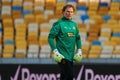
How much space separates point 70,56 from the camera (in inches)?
199

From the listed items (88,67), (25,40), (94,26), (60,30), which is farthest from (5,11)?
(60,30)

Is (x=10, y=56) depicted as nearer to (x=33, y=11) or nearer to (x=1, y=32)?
(x=1, y=32)

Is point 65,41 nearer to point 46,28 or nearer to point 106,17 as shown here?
point 46,28

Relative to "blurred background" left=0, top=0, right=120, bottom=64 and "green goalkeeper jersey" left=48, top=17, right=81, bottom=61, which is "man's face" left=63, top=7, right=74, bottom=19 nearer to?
"green goalkeeper jersey" left=48, top=17, right=81, bottom=61

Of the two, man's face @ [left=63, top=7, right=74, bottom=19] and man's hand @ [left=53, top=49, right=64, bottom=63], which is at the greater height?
man's face @ [left=63, top=7, right=74, bottom=19]

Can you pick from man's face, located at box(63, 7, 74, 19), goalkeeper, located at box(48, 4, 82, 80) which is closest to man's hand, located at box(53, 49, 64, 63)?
goalkeeper, located at box(48, 4, 82, 80)

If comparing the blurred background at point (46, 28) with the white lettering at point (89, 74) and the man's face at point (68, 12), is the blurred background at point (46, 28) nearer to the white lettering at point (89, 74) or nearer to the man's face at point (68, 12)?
the white lettering at point (89, 74)

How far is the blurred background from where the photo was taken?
360 inches

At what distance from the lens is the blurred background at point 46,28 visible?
9.15 m

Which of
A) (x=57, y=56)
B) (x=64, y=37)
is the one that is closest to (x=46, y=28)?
(x=64, y=37)

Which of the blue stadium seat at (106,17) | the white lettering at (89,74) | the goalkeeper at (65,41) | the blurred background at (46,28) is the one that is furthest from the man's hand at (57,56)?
the blue stadium seat at (106,17)

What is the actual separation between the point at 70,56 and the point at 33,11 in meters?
5.91

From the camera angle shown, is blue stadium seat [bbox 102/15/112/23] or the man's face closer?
the man's face

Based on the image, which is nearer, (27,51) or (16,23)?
(27,51)
